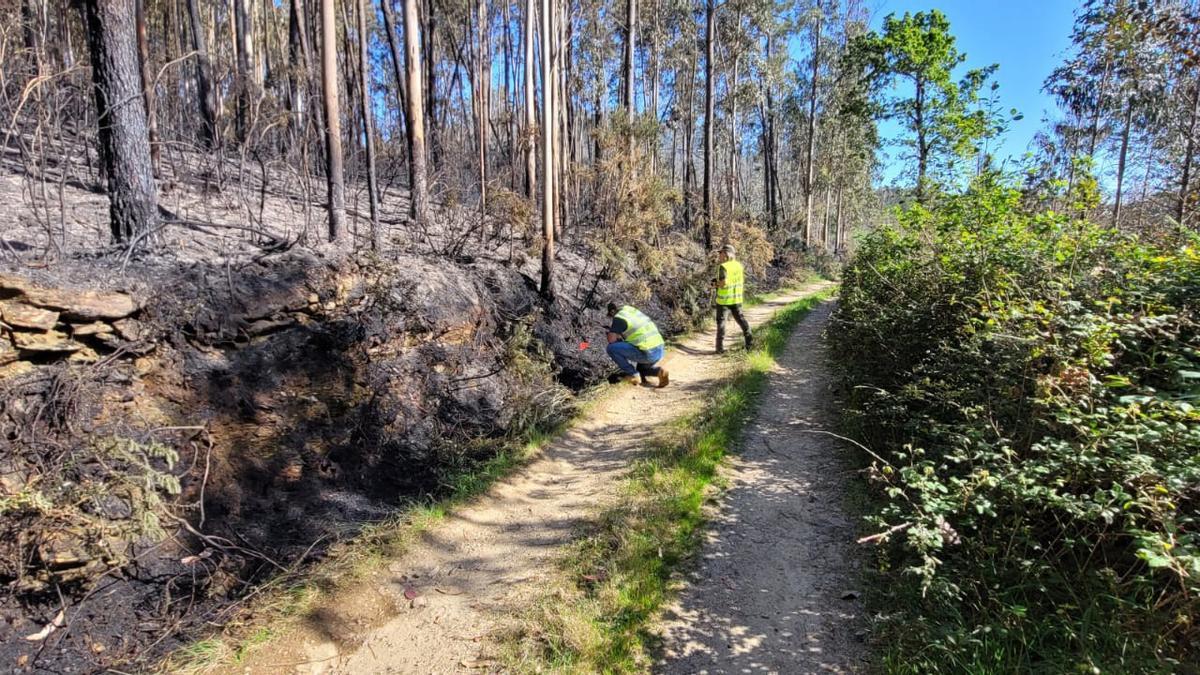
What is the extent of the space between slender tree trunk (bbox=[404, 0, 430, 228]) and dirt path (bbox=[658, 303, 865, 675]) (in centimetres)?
656

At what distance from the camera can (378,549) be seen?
Result: 15.6 ft

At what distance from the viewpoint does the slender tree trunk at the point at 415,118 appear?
835 centimetres

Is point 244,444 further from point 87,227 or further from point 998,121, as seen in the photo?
point 998,121

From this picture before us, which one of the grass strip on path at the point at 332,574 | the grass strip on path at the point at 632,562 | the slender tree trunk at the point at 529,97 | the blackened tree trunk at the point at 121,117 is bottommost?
the grass strip on path at the point at 332,574

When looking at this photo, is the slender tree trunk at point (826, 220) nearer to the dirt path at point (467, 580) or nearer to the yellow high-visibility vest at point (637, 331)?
the yellow high-visibility vest at point (637, 331)

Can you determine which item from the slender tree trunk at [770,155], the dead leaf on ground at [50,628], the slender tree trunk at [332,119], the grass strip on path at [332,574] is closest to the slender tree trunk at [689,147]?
the slender tree trunk at [770,155]

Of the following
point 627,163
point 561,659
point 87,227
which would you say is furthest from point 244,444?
point 627,163

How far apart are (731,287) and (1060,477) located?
7295mm

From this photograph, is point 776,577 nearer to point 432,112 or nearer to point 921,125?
point 432,112

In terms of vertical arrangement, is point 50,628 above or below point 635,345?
below

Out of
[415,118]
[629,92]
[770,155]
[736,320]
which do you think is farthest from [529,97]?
[770,155]

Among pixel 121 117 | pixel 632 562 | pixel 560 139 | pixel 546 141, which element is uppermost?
pixel 560 139

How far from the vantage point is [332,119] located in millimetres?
6695

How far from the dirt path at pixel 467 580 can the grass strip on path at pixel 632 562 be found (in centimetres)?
28
